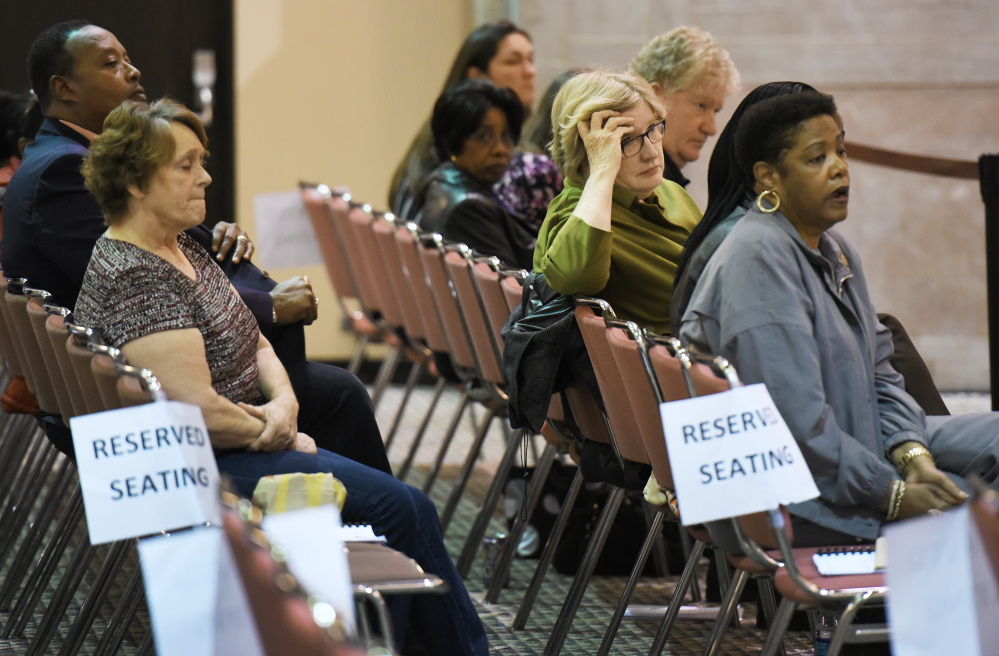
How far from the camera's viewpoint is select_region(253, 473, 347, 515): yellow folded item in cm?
231

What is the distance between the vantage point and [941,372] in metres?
6.21

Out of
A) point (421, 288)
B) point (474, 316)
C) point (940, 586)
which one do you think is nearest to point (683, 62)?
point (474, 316)

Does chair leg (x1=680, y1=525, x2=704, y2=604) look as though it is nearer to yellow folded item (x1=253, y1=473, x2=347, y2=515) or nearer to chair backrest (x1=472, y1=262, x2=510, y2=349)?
chair backrest (x1=472, y1=262, x2=510, y2=349)

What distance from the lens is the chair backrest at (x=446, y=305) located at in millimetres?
3740

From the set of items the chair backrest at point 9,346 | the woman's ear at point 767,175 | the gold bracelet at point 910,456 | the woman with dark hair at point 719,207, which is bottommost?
the chair backrest at point 9,346

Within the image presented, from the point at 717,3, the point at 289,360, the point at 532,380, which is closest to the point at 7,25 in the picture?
the point at 717,3

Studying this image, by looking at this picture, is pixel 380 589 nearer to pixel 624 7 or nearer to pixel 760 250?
pixel 760 250

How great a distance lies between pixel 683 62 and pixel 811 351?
155 centimetres

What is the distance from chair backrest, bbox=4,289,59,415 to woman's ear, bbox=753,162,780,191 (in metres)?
1.65

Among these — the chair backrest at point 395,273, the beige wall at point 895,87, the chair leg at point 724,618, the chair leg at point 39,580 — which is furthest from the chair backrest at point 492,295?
the beige wall at point 895,87

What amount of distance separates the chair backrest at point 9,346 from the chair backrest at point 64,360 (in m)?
0.56

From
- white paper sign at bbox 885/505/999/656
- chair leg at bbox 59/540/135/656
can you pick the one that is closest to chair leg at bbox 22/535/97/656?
chair leg at bbox 59/540/135/656

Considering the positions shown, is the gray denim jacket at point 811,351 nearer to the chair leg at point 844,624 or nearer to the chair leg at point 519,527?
the chair leg at point 844,624

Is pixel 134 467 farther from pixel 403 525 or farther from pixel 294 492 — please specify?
pixel 403 525
